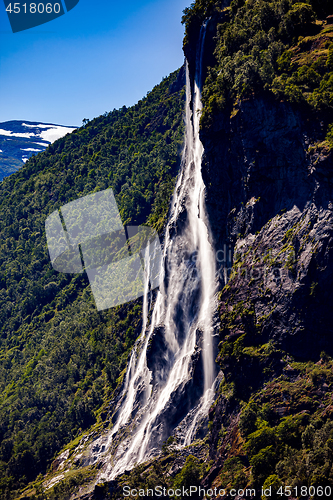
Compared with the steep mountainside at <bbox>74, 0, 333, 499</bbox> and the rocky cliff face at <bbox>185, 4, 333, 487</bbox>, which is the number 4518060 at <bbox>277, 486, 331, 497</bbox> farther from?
the rocky cliff face at <bbox>185, 4, 333, 487</bbox>

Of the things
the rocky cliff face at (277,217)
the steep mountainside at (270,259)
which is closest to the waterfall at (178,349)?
the steep mountainside at (270,259)

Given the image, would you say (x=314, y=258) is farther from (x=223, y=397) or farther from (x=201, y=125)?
(x=201, y=125)

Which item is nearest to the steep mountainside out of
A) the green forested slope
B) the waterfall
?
the waterfall

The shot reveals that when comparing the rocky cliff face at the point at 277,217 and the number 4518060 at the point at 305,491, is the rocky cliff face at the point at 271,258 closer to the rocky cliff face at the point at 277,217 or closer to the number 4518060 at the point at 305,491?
the rocky cliff face at the point at 277,217

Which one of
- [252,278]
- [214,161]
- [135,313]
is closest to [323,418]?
[252,278]

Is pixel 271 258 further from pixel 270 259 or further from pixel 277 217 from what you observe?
pixel 277 217

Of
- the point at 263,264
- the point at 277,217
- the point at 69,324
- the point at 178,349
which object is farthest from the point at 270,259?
the point at 69,324
